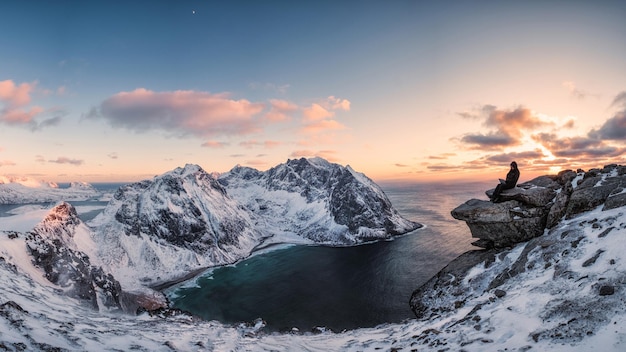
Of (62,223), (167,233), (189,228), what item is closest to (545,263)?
(62,223)

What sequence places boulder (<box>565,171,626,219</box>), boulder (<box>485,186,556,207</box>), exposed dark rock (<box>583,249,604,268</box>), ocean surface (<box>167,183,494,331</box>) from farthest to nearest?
ocean surface (<box>167,183,494,331</box>) → boulder (<box>485,186,556,207</box>) → boulder (<box>565,171,626,219</box>) → exposed dark rock (<box>583,249,604,268</box>)

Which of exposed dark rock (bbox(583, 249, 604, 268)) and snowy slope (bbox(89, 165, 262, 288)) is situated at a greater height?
exposed dark rock (bbox(583, 249, 604, 268))

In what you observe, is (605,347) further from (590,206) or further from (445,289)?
(445,289)

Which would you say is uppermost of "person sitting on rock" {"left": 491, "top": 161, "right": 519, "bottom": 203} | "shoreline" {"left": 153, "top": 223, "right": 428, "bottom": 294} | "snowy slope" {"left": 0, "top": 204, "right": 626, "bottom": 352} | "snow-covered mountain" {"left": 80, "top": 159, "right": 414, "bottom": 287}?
"person sitting on rock" {"left": 491, "top": 161, "right": 519, "bottom": 203}

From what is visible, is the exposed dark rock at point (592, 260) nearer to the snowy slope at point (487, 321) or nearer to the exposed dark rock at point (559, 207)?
the snowy slope at point (487, 321)

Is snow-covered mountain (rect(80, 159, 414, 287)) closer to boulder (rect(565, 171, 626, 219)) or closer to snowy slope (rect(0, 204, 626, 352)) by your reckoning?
snowy slope (rect(0, 204, 626, 352))

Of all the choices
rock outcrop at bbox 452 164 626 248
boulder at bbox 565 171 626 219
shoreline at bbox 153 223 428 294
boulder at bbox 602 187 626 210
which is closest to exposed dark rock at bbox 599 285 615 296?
boulder at bbox 602 187 626 210
